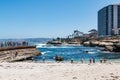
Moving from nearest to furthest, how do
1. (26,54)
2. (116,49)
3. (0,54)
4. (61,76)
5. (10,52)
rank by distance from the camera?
(61,76)
(0,54)
(10,52)
(26,54)
(116,49)

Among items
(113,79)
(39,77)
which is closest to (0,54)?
(39,77)

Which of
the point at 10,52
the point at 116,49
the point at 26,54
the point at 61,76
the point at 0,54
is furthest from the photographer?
the point at 116,49

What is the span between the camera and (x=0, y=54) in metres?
55.2

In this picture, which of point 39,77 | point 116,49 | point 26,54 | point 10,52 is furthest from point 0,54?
point 116,49

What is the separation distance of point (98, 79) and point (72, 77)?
246 centimetres

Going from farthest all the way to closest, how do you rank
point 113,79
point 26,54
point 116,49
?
point 116,49 < point 26,54 < point 113,79

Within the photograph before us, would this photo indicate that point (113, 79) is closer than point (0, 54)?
Yes

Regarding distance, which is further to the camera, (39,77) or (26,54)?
(26,54)

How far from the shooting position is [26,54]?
7119cm

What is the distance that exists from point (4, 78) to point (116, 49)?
102575 mm

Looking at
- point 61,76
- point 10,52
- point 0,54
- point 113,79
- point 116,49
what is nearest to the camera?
point 113,79

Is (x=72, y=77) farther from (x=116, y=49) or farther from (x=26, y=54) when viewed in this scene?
(x=116, y=49)

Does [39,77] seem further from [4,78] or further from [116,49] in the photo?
[116,49]

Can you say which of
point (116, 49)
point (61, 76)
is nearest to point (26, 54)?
point (61, 76)
